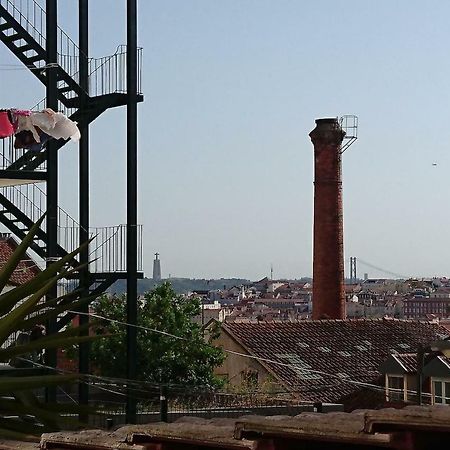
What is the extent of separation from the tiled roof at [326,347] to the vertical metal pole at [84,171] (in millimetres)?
20157

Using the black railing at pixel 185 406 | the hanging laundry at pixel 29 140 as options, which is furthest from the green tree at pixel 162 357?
the hanging laundry at pixel 29 140

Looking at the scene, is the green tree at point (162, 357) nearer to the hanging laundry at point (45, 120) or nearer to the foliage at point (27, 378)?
the hanging laundry at point (45, 120)

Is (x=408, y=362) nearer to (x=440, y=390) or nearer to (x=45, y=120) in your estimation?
(x=440, y=390)

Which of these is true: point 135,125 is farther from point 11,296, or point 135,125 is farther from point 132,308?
point 11,296

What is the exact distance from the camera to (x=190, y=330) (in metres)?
41.0

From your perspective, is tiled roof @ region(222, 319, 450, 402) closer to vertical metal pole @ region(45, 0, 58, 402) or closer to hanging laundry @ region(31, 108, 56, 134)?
vertical metal pole @ region(45, 0, 58, 402)

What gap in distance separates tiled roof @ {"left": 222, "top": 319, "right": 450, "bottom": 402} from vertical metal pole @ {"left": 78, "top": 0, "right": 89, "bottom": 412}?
20.2 m

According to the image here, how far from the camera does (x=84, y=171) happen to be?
17.5 meters

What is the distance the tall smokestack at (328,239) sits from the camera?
47438 millimetres

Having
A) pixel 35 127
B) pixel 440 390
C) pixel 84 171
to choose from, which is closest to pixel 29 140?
pixel 35 127

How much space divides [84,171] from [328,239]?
102ft

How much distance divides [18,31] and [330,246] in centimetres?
3179

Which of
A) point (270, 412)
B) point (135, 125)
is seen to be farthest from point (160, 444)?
point (270, 412)

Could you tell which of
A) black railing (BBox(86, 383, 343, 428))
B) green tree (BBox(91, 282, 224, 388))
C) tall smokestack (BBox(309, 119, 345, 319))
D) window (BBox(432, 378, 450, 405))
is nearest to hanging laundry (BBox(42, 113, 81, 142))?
black railing (BBox(86, 383, 343, 428))
